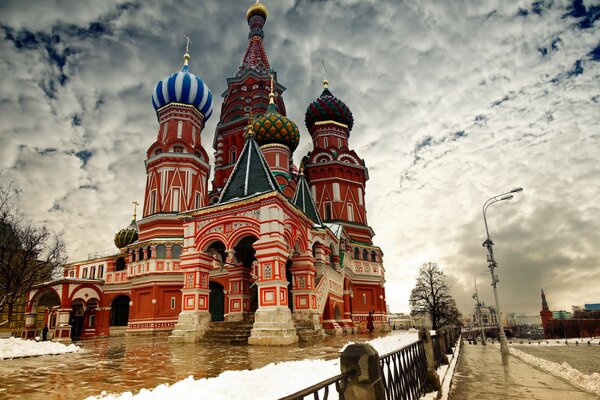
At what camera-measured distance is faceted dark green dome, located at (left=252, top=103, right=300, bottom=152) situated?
2491cm

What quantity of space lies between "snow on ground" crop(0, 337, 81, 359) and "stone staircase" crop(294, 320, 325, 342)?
7.79 meters

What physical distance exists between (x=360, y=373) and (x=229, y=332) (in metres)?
12.4

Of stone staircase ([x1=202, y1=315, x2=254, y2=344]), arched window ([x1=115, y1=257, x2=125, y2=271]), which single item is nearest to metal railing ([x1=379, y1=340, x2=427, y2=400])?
stone staircase ([x1=202, y1=315, x2=254, y2=344])

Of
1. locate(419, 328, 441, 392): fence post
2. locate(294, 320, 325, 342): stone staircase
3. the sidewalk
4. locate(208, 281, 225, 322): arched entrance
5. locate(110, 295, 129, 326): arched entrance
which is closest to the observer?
locate(419, 328, 441, 392): fence post

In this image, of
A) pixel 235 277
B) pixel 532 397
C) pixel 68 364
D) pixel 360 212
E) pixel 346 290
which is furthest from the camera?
pixel 360 212

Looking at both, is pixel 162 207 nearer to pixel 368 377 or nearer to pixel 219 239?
→ pixel 219 239

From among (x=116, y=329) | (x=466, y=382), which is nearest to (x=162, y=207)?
(x=116, y=329)

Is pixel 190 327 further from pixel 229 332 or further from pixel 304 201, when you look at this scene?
pixel 304 201

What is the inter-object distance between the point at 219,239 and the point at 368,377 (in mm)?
12795

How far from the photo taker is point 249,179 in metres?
16.7

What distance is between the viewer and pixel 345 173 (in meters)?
31.8

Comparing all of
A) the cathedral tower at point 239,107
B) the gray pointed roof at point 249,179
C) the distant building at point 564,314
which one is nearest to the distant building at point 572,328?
the distant building at point 564,314

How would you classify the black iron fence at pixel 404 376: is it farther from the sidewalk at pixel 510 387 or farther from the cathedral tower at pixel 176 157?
the cathedral tower at pixel 176 157

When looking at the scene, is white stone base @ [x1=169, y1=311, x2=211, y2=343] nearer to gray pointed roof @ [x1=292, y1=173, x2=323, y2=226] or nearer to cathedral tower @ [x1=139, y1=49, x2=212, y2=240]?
gray pointed roof @ [x1=292, y1=173, x2=323, y2=226]
